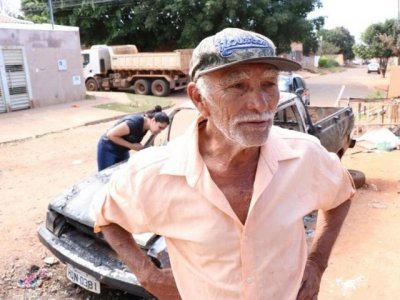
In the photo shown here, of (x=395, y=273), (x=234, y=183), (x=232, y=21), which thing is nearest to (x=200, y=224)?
(x=234, y=183)

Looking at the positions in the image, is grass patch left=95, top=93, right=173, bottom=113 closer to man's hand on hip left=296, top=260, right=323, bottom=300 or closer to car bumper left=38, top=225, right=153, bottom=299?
car bumper left=38, top=225, right=153, bottom=299

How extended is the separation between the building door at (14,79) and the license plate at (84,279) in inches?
473

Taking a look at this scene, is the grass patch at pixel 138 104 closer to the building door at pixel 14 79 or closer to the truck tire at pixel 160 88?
the truck tire at pixel 160 88

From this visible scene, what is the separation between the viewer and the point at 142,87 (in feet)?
60.7

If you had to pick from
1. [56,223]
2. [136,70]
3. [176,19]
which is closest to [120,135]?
[56,223]

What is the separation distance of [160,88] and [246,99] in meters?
17.2

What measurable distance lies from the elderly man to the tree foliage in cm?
2003

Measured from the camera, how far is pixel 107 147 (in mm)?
4535

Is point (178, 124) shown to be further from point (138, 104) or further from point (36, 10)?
point (36, 10)

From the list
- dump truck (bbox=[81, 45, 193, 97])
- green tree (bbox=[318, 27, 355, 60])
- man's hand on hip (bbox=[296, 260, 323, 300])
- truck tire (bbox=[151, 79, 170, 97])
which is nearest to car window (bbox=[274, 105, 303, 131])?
man's hand on hip (bbox=[296, 260, 323, 300])

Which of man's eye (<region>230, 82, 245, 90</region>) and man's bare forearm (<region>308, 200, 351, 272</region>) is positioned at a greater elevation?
man's eye (<region>230, 82, 245, 90</region>)

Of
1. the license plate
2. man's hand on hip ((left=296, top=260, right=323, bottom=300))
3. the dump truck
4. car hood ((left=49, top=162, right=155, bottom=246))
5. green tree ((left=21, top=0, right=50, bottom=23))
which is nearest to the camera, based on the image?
man's hand on hip ((left=296, top=260, right=323, bottom=300))

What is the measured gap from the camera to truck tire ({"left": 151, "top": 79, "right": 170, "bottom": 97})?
17859mm

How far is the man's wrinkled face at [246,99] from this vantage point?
4.04 ft
